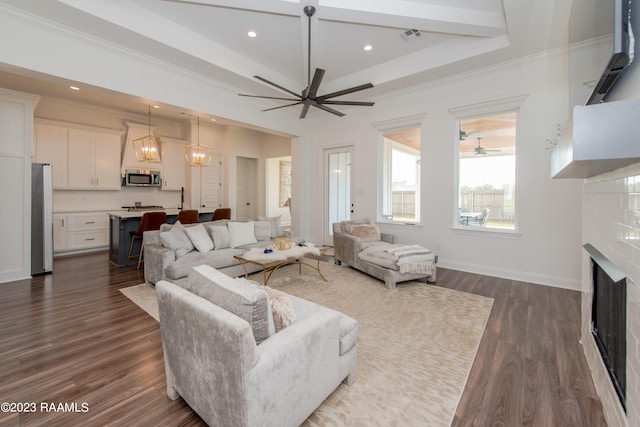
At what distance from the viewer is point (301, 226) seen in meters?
6.87

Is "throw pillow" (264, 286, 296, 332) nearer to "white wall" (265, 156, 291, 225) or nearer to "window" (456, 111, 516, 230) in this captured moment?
"window" (456, 111, 516, 230)

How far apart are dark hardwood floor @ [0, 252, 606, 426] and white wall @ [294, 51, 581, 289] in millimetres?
677

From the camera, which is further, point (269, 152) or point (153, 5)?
point (269, 152)

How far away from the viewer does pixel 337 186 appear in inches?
260

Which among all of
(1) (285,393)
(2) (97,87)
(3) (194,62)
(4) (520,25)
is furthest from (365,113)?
(1) (285,393)

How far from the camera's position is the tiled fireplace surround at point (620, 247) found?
120cm

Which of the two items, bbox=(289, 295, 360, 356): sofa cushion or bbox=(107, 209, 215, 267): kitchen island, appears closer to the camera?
bbox=(289, 295, 360, 356): sofa cushion

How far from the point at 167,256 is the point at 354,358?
→ 110 inches

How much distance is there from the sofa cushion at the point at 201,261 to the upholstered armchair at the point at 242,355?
2.03m

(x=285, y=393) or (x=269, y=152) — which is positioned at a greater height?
(x=269, y=152)

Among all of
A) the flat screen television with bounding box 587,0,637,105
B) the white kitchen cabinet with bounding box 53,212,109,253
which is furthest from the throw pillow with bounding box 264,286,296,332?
the white kitchen cabinet with bounding box 53,212,109,253

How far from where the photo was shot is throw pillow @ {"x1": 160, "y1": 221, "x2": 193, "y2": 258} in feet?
12.0

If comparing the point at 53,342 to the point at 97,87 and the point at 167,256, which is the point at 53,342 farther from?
the point at 97,87

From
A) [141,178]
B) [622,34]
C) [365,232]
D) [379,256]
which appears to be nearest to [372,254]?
[379,256]
